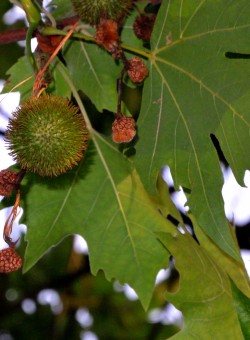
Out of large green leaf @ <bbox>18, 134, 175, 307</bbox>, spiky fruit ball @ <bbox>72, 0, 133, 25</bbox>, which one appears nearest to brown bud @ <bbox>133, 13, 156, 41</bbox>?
spiky fruit ball @ <bbox>72, 0, 133, 25</bbox>

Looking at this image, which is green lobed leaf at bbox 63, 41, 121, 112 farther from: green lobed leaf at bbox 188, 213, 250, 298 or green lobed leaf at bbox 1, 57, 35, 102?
green lobed leaf at bbox 188, 213, 250, 298

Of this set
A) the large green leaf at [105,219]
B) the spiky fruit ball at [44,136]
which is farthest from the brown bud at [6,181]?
the large green leaf at [105,219]

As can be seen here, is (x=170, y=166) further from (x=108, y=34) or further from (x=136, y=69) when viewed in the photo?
(x=108, y=34)

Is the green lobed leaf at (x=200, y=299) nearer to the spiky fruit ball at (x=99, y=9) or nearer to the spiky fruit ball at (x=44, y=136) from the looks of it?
the spiky fruit ball at (x=44, y=136)

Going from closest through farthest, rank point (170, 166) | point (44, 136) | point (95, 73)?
point (44, 136) < point (170, 166) < point (95, 73)

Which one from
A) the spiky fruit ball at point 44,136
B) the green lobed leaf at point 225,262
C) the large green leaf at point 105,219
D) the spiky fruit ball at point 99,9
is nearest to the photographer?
the spiky fruit ball at point 44,136

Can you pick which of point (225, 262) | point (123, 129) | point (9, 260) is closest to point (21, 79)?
point (123, 129)

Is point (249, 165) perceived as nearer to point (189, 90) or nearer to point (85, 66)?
point (189, 90)
